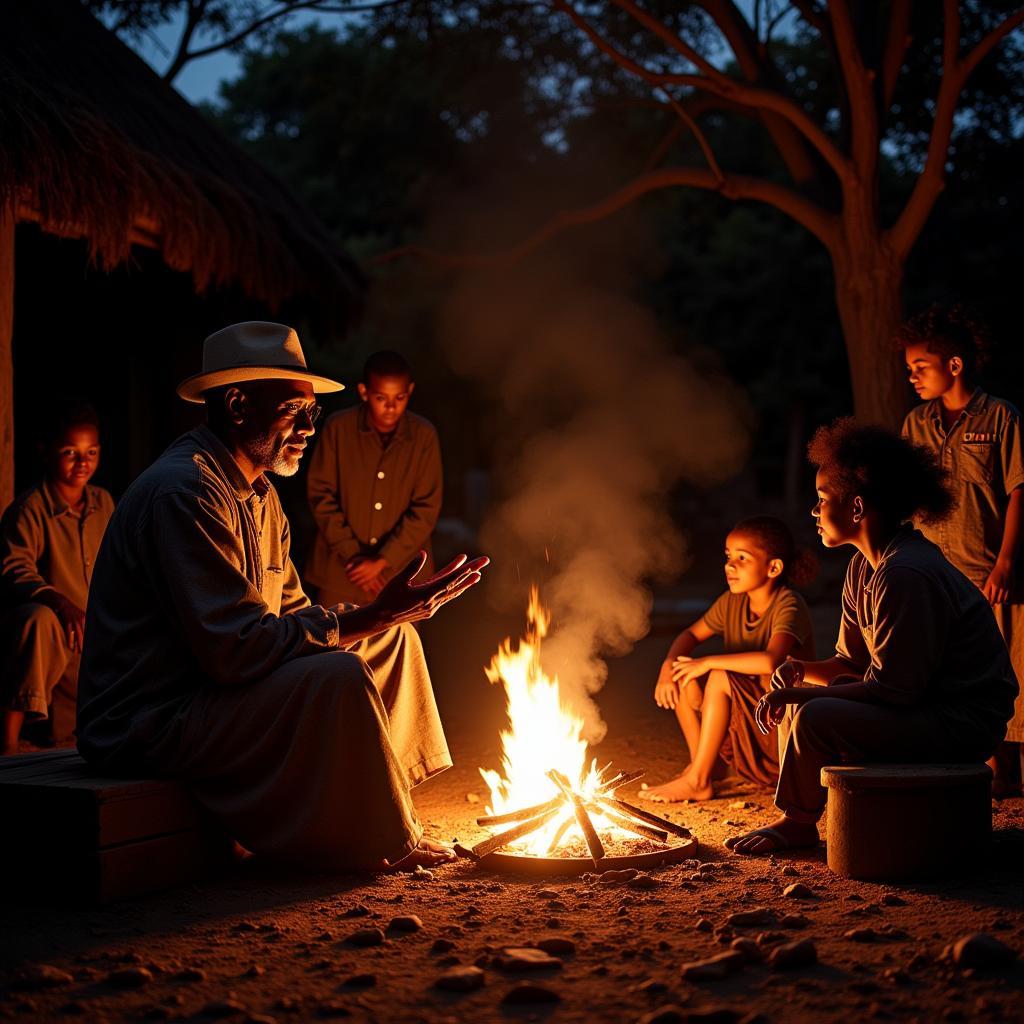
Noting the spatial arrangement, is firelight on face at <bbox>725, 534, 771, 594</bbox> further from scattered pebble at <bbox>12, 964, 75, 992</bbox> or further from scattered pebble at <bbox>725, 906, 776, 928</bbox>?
scattered pebble at <bbox>12, 964, 75, 992</bbox>

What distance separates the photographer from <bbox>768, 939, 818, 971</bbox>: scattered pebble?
9.55 feet

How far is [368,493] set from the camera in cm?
638

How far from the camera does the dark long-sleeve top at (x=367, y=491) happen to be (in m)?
6.34

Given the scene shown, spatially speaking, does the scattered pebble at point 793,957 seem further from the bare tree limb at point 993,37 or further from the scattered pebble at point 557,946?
the bare tree limb at point 993,37

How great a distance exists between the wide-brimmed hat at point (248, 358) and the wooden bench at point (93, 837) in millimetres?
1337

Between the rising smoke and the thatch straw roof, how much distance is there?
2.24 metres

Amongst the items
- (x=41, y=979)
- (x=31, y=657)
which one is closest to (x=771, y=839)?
(x=41, y=979)

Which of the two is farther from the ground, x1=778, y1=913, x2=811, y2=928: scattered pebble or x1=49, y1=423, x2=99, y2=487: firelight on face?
x1=49, y1=423, x2=99, y2=487: firelight on face

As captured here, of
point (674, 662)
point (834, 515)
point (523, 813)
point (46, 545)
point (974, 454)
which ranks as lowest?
point (523, 813)

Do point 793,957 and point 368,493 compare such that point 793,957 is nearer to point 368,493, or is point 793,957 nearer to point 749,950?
point 749,950

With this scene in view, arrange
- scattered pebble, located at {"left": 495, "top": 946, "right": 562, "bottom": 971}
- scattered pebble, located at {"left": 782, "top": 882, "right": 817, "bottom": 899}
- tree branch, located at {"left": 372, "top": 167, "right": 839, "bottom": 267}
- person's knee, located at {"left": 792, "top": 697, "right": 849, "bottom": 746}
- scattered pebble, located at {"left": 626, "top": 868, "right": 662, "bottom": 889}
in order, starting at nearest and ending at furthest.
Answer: scattered pebble, located at {"left": 495, "top": 946, "right": 562, "bottom": 971}, scattered pebble, located at {"left": 782, "top": 882, "right": 817, "bottom": 899}, scattered pebble, located at {"left": 626, "top": 868, "right": 662, "bottom": 889}, person's knee, located at {"left": 792, "top": 697, "right": 849, "bottom": 746}, tree branch, located at {"left": 372, "top": 167, "right": 839, "bottom": 267}

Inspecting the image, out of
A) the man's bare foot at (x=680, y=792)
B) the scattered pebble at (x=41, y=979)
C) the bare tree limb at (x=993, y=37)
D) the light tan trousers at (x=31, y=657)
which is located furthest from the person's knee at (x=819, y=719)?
the bare tree limb at (x=993, y=37)

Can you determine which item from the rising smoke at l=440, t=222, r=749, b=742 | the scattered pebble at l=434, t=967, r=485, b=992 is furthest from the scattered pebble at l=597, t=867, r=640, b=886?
the rising smoke at l=440, t=222, r=749, b=742

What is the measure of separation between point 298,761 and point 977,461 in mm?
3079
